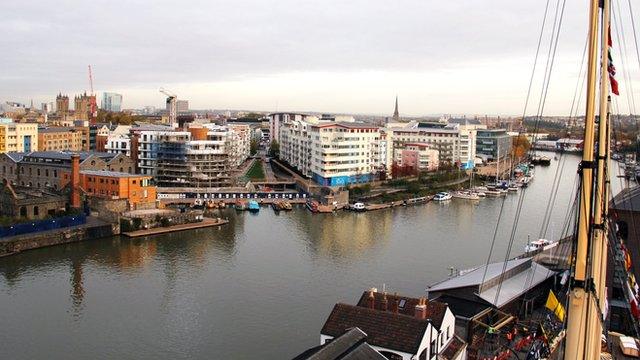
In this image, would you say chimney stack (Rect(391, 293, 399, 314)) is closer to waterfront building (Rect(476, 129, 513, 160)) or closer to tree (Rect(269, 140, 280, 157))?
tree (Rect(269, 140, 280, 157))

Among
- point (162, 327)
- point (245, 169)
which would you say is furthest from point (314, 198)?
point (162, 327)

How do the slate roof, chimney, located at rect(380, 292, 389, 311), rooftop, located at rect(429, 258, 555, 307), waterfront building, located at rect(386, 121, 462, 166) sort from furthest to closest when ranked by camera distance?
waterfront building, located at rect(386, 121, 462, 166)
rooftop, located at rect(429, 258, 555, 307)
chimney, located at rect(380, 292, 389, 311)
the slate roof

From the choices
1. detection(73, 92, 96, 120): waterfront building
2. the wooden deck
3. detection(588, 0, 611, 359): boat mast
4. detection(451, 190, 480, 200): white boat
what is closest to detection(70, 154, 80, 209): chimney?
the wooden deck

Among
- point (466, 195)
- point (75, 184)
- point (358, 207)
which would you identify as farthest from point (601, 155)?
point (466, 195)

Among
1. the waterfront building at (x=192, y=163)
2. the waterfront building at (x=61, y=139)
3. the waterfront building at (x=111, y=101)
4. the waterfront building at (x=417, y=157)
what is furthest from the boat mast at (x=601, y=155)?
the waterfront building at (x=111, y=101)

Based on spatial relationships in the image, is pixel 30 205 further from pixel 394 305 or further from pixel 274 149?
pixel 274 149

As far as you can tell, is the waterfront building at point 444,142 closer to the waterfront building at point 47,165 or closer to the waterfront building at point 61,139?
the waterfront building at point 47,165
